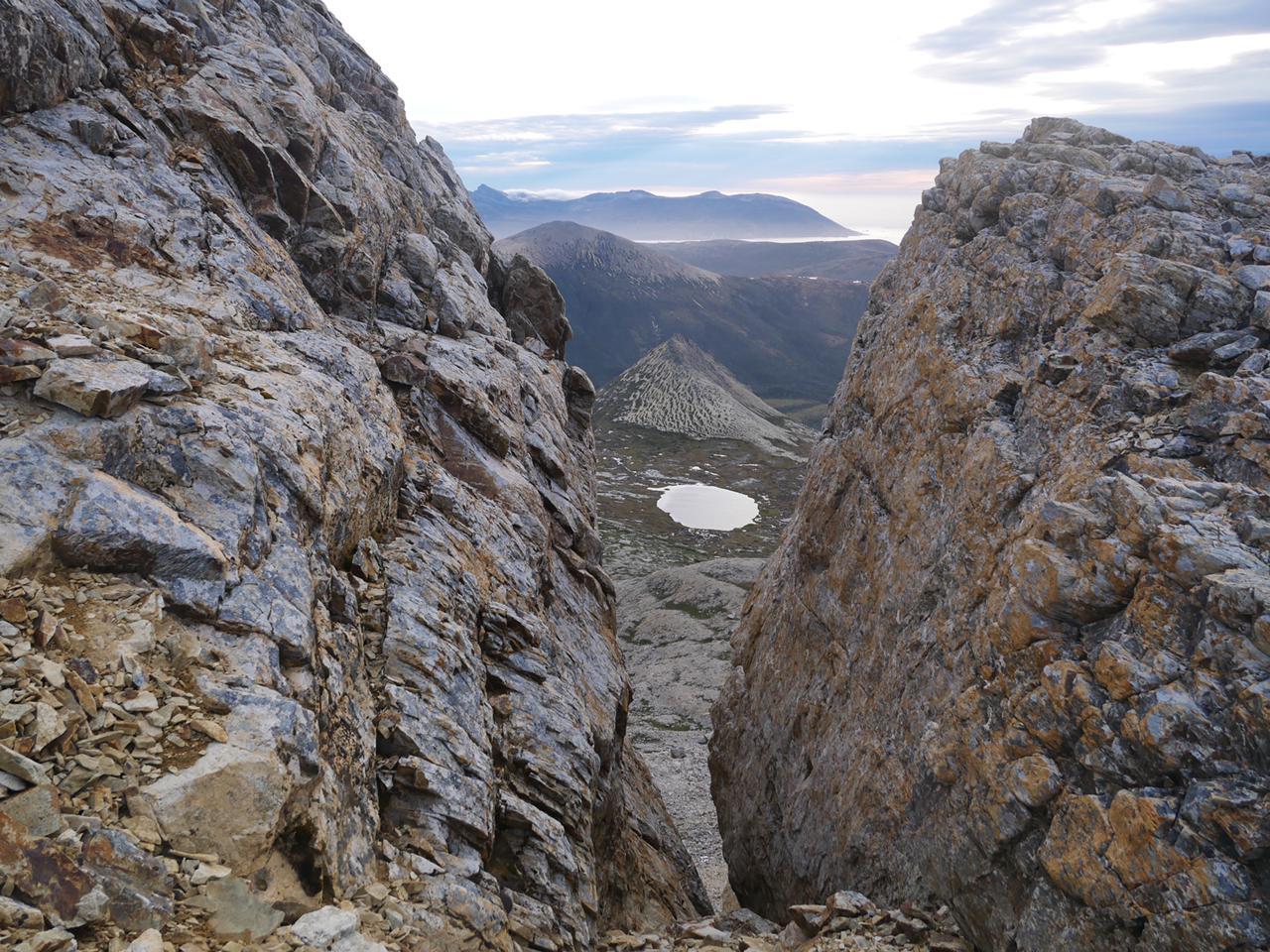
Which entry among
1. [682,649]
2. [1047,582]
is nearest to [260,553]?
[1047,582]

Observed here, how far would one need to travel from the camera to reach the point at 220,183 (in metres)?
30.9

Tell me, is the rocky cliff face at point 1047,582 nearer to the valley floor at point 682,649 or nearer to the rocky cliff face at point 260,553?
the rocky cliff face at point 260,553

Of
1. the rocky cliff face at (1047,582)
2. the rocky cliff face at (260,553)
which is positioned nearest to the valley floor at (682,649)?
the rocky cliff face at (260,553)

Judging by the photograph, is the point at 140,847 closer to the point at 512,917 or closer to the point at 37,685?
the point at 37,685

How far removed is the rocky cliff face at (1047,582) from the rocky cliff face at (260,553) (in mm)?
10194

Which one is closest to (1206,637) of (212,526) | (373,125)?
(212,526)

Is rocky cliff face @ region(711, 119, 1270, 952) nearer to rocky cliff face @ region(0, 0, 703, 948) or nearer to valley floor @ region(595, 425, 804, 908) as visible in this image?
rocky cliff face @ region(0, 0, 703, 948)

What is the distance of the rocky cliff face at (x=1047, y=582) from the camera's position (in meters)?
16.9

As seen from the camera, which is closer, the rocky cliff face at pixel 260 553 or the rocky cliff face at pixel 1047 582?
the rocky cliff face at pixel 260 553

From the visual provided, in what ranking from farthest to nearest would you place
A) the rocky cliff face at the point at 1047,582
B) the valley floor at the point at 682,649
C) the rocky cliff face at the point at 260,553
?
the valley floor at the point at 682,649, the rocky cliff face at the point at 1047,582, the rocky cliff face at the point at 260,553

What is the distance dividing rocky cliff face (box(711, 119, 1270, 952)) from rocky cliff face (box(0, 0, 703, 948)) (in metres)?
10.2

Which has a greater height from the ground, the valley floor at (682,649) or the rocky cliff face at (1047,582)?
the rocky cliff face at (1047,582)

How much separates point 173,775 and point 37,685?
2.40 m

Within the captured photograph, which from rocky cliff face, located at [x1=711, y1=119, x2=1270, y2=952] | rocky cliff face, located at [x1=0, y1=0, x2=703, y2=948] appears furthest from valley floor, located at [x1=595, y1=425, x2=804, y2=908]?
rocky cliff face, located at [x1=711, y1=119, x2=1270, y2=952]
